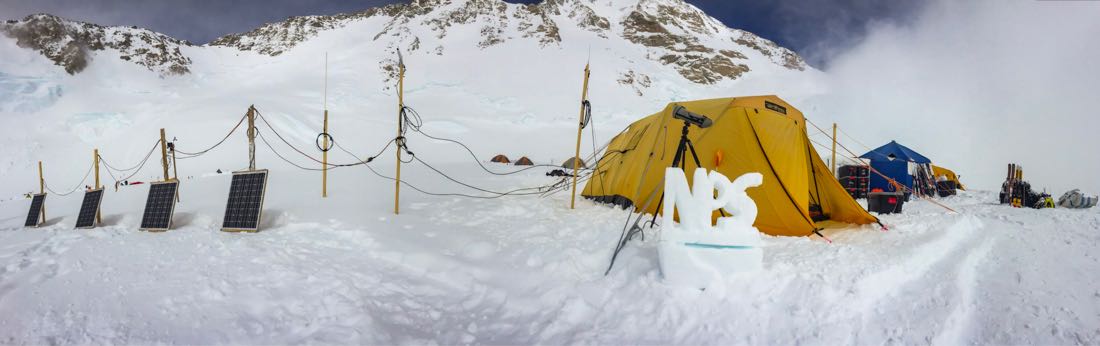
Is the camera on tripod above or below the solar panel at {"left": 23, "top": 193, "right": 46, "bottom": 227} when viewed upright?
above

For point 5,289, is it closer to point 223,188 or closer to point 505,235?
point 505,235

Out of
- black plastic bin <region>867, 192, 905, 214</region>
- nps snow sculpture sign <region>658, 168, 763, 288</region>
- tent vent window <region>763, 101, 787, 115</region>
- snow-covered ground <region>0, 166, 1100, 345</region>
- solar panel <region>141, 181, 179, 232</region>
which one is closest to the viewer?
snow-covered ground <region>0, 166, 1100, 345</region>

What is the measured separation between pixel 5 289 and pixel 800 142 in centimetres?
806

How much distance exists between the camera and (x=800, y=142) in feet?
21.5

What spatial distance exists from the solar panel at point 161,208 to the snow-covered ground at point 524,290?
1.99 ft

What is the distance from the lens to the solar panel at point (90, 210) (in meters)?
7.36

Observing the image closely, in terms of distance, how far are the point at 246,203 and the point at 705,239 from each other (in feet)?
18.4

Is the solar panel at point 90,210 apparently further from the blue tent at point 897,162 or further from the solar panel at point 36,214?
the blue tent at point 897,162

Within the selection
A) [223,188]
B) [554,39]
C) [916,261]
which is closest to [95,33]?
[554,39]

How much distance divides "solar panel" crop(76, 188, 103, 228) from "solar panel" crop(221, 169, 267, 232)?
302 cm

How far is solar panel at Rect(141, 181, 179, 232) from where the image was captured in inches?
249

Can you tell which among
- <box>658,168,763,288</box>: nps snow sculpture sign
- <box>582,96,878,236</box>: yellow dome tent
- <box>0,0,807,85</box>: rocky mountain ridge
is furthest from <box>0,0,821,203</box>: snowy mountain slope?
<box>658,168,763,288</box>: nps snow sculpture sign

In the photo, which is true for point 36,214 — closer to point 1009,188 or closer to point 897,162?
point 1009,188

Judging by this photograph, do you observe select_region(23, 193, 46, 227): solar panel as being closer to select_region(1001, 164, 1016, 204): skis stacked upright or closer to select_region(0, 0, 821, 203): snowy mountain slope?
select_region(0, 0, 821, 203): snowy mountain slope
